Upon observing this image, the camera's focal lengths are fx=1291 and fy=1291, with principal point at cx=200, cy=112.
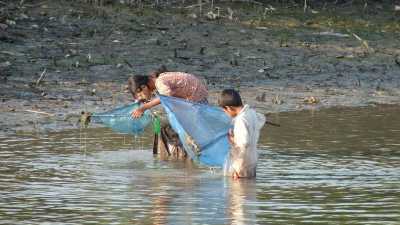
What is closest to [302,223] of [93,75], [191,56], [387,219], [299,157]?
[387,219]

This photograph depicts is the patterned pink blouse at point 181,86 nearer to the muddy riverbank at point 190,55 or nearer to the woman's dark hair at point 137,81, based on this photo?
the woman's dark hair at point 137,81

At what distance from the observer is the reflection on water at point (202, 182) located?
991 centimetres

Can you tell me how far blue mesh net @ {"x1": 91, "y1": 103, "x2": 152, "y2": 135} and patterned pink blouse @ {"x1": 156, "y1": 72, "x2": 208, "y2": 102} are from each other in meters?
0.80

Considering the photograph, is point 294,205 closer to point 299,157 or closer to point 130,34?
point 299,157

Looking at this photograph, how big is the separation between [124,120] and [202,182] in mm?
2376

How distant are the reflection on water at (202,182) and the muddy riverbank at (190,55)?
141 centimetres

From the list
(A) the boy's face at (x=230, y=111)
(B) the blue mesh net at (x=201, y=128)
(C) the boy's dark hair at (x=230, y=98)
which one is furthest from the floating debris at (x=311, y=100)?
(C) the boy's dark hair at (x=230, y=98)

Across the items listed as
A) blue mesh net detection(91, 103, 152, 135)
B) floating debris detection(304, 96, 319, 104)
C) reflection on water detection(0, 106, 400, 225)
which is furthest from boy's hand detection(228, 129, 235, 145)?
floating debris detection(304, 96, 319, 104)

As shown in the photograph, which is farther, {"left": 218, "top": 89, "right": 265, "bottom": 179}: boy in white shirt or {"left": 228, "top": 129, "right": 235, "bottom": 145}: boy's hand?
{"left": 228, "top": 129, "right": 235, "bottom": 145}: boy's hand

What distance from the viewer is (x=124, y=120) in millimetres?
13859

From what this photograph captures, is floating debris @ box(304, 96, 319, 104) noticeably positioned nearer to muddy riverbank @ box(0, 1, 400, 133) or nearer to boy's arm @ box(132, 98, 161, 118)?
muddy riverbank @ box(0, 1, 400, 133)

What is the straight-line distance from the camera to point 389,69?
19672 mm

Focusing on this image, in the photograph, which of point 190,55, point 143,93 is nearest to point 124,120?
point 143,93

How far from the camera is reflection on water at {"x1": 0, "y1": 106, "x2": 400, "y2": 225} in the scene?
9.91 metres
